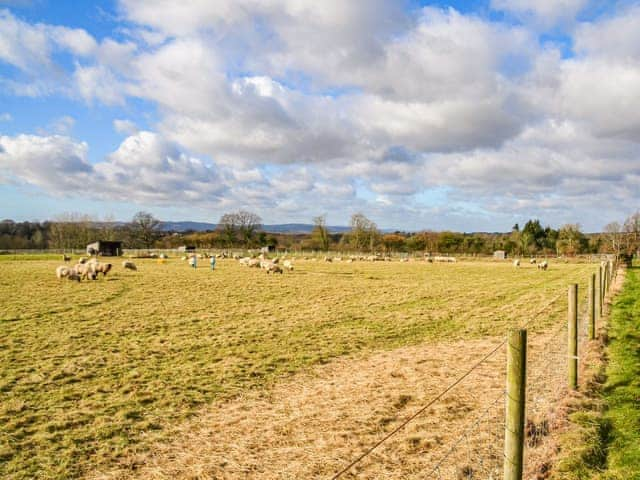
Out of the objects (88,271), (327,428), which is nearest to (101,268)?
(88,271)

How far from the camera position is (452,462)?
5.20 meters

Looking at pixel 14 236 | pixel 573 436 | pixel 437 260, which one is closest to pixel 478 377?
pixel 573 436

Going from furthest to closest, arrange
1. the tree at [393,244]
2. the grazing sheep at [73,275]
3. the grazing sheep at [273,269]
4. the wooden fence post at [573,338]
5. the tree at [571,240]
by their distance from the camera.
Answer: the tree at [393,244]
the tree at [571,240]
the grazing sheep at [273,269]
the grazing sheep at [73,275]
the wooden fence post at [573,338]

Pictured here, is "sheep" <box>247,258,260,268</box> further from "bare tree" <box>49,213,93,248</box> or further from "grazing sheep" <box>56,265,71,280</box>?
"bare tree" <box>49,213,93,248</box>

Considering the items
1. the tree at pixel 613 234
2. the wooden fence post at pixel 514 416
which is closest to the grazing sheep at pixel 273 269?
the wooden fence post at pixel 514 416

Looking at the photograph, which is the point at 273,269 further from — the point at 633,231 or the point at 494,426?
the point at 633,231

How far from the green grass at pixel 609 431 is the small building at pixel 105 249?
242 ft

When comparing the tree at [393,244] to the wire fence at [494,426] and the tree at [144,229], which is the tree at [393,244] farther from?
the wire fence at [494,426]

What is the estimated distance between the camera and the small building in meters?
70.6

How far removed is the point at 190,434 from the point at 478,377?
17.8 feet

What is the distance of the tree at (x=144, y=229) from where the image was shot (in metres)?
97.8

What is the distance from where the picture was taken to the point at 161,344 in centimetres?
1165

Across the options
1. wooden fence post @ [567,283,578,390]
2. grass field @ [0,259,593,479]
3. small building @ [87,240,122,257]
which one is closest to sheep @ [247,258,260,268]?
grass field @ [0,259,593,479]

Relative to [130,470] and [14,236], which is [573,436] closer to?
[130,470]
